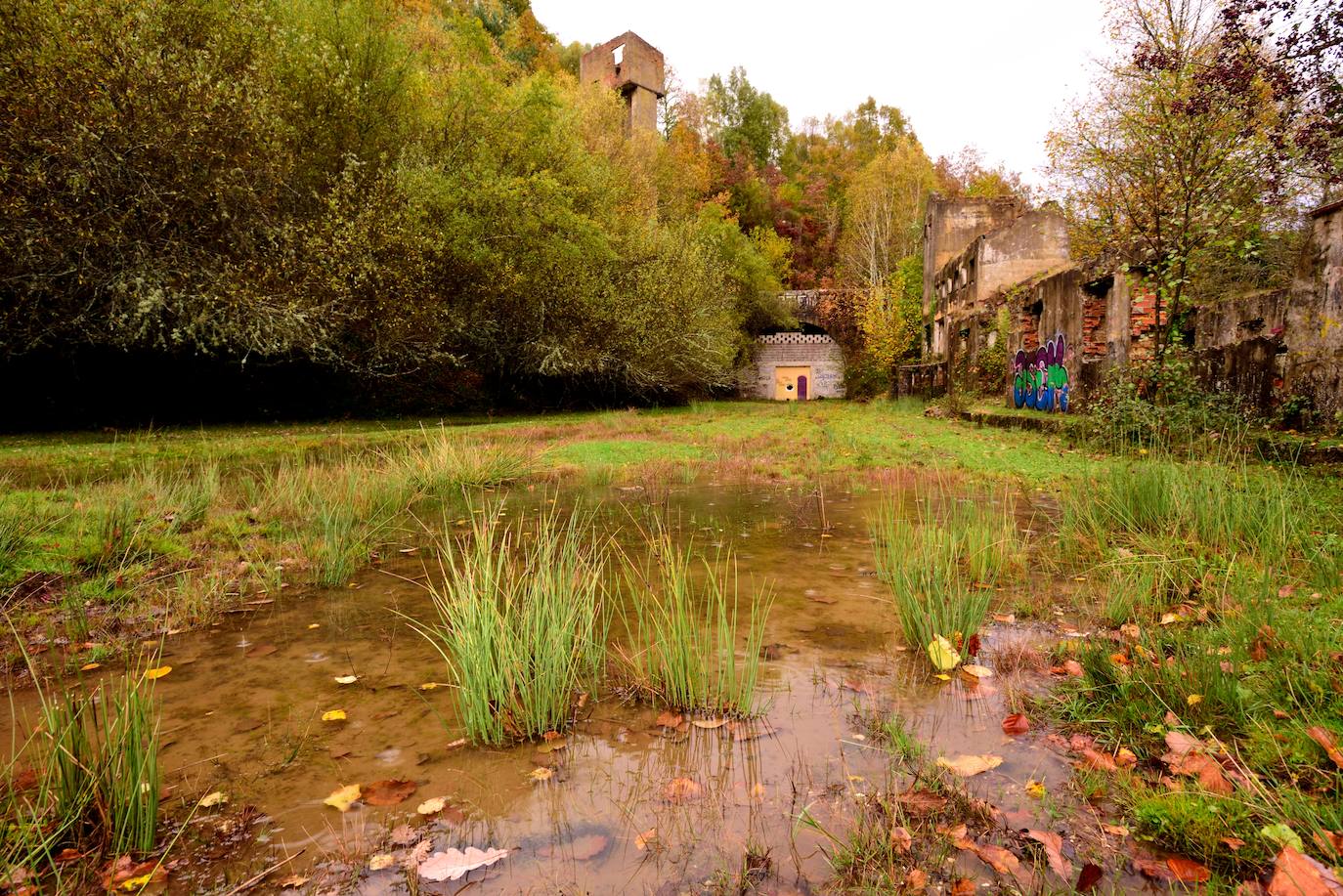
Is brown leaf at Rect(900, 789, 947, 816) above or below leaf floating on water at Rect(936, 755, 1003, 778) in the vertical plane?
below

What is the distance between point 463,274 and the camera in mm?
18703

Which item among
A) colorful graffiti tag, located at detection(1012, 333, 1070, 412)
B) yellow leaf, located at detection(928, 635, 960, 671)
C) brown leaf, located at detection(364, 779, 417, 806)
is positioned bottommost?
brown leaf, located at detection(364, 779, 417, 806)

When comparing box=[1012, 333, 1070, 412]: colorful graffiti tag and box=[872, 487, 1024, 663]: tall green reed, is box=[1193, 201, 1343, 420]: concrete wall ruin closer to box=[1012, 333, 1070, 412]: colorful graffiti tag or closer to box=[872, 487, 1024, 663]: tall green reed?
box=[1012, 333, 1070, 412]: colorful graffiti tag

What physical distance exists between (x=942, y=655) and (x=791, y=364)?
3654cm

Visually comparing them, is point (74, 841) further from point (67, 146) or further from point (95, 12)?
point (95, 12)

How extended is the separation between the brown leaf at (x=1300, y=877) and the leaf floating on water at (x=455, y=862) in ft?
5.93

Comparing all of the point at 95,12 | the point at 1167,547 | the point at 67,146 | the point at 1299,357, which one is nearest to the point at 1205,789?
the point at 1167,547

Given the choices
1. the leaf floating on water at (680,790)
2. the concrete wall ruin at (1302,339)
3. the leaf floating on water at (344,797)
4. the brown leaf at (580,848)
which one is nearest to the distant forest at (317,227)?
the concrete wall ruin at (1302,339)

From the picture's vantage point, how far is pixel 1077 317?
44.4 feet

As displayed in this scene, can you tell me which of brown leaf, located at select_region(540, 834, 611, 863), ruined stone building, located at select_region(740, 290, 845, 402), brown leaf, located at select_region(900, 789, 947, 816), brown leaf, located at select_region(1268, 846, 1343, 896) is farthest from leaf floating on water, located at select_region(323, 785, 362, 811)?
ruined stone building, located at select_region(740, 290, 845, 402)

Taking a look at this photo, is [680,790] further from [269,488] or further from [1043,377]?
[1043,377]

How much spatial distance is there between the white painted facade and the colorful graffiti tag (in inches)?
822

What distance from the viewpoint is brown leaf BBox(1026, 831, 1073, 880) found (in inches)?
67.5

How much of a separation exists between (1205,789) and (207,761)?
3.07 m
